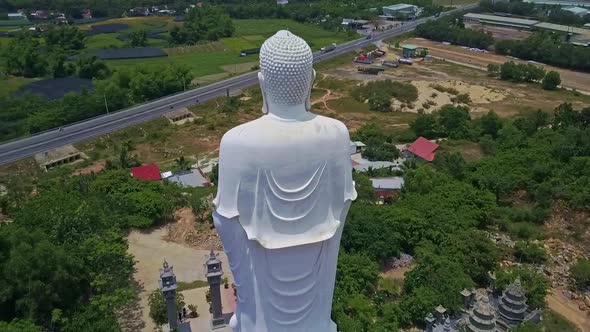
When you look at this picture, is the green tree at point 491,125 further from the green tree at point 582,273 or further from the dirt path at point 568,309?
the dirt path at point 568,309

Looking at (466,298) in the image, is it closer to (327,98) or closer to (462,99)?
(462,99)

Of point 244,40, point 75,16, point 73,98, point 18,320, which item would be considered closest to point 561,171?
point 18,320

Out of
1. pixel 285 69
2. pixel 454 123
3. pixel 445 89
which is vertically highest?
pixel 285 69

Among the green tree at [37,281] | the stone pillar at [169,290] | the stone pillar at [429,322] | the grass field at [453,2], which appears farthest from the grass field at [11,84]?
the grass field at [453,2]

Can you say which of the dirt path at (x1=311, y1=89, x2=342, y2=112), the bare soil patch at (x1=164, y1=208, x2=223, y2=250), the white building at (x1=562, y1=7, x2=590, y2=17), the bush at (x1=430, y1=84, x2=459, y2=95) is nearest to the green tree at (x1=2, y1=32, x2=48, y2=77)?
the dirt path at (x1=311, y1=89, x2=342, y2=112)

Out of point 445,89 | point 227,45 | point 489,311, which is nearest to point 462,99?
point 445,89

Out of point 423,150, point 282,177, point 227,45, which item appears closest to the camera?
point 282,177

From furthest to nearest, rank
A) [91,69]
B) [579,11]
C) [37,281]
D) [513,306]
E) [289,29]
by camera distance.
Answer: [579,11] < [289,29] < [91,69] < [513,306] < [37,281]
